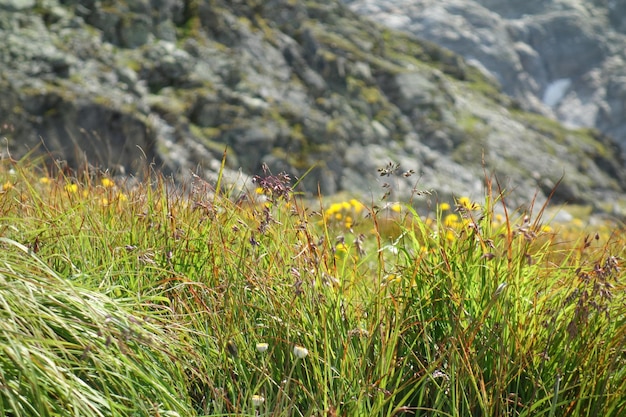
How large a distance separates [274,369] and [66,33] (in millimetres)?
24850

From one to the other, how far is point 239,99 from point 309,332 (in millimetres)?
26386

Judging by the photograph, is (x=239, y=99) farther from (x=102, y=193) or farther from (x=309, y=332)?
(x=309, y=332)

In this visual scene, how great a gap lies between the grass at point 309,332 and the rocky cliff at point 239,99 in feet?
23.4

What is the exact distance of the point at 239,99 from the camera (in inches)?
1110

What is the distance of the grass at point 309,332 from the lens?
226 cm

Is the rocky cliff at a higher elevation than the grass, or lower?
lower

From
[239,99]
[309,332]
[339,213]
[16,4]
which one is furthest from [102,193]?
[239,99]

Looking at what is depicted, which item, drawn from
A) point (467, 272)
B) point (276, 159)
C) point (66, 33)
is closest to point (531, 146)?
point (276, 159)

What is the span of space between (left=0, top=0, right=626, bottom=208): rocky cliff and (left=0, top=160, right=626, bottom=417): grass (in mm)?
7122

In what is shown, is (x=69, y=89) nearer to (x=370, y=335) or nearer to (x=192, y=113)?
(x=192, y=113)

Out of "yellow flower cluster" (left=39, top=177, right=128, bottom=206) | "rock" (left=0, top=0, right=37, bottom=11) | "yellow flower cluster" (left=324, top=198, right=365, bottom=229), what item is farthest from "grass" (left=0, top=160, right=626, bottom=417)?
"rock" (left=0, top=0, right=37, bottom=11)

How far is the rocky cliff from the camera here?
71.1 ft

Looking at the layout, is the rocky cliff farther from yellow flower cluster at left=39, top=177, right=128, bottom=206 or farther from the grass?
the grass

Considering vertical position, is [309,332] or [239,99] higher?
[309,332]
